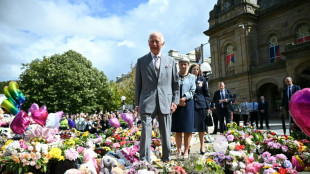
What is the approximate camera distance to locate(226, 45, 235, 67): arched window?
2605cm

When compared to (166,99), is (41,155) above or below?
below

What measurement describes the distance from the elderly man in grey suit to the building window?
2206 cm

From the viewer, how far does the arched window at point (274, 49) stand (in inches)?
926

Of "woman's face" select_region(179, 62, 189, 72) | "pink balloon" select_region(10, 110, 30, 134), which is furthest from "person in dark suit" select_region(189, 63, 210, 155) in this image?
"pink balloon" select_region(10, 110, 30, 134)

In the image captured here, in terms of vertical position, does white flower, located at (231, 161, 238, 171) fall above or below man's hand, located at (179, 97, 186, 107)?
below

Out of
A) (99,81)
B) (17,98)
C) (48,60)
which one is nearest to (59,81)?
(48,60)

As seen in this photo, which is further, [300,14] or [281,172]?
[300,14]

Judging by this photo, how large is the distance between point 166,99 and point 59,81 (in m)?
29.5

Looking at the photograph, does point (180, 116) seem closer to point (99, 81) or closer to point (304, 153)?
point (304, 153)

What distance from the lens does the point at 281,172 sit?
288cm

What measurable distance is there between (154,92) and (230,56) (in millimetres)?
24398

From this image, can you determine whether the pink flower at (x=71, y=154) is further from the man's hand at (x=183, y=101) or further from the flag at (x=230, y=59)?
the flag at (x=230, y=59)

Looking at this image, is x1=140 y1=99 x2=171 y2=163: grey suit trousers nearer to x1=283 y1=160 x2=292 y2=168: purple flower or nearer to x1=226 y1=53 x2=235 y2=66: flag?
x1=283 y1=160 x2=292 y2=168: purple flower

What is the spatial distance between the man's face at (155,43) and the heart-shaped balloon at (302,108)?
246 cm
